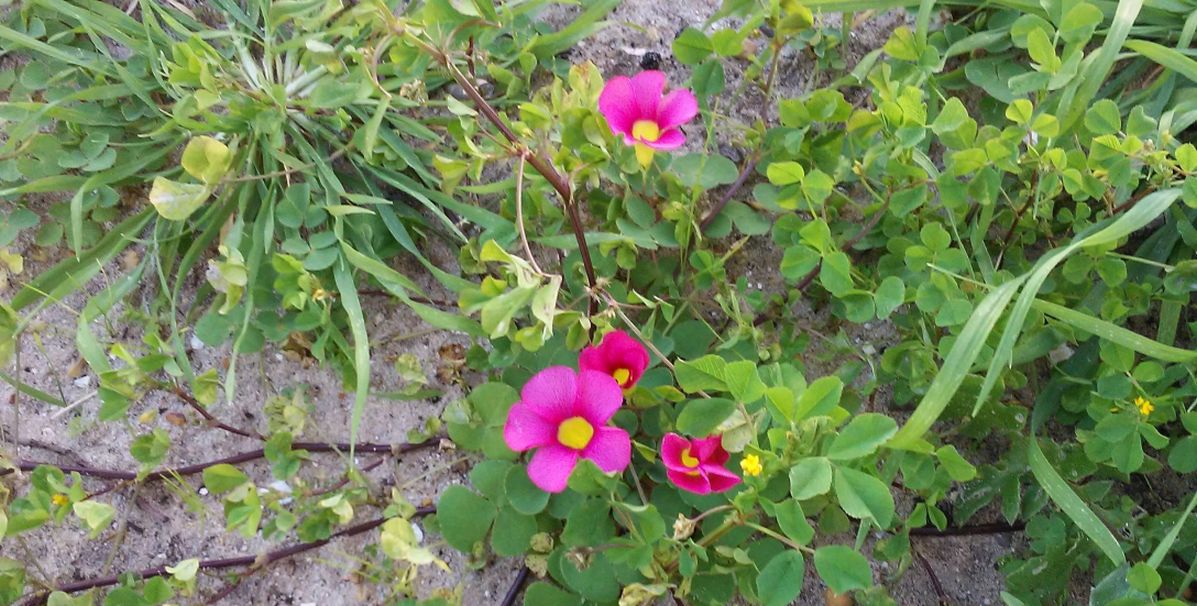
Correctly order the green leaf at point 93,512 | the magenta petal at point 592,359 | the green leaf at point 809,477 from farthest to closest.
Answer: the green leaf at point 93,512 < the magenta petal at point 592,359 < the green leaf at point 809,477

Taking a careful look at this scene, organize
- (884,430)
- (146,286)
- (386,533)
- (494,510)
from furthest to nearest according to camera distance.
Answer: (146,286)
(494,510)
(386,533)
(884,430)

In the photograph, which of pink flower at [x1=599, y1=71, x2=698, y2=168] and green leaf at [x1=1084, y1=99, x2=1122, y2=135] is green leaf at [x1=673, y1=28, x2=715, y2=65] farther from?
green leaf at [x1=1084, y1=99, x2=1122, y2=135]

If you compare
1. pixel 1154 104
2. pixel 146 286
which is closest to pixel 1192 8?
pixel 1154 104

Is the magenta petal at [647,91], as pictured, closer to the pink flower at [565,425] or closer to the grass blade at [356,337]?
the pink flower at [565,425]

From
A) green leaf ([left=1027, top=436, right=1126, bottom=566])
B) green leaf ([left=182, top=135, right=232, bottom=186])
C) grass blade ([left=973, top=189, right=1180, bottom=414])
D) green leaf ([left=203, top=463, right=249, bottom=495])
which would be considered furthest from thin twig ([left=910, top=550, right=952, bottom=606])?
green leaf ([left=182, top=135, right=232, bottom=186])

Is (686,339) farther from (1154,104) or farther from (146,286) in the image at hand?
(146,286)

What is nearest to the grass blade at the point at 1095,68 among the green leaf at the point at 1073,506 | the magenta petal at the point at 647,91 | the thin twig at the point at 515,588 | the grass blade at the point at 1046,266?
the grass blade at the point at 1046,266

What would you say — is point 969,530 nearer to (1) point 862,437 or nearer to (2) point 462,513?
(1) point 862,437
